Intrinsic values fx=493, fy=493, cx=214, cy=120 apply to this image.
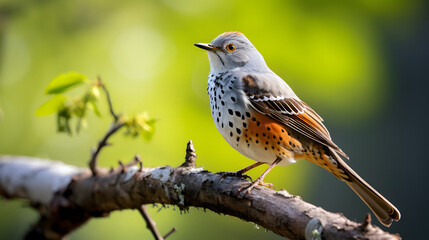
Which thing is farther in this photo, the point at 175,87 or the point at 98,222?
the point at 98,222

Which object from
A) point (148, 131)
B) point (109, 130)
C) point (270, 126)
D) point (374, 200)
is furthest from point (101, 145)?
point (374, 200)

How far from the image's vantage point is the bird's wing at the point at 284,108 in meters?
3.57

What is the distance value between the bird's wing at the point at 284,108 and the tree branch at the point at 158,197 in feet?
2.54

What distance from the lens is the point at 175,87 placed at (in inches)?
199

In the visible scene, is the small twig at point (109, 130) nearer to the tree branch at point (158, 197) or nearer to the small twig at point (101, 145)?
the small twig at point (101, 145)

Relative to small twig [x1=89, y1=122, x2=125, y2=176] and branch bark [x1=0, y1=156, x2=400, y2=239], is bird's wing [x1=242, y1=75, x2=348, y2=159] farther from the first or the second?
small twig [x1=89, y1=122, x2=125, y2=176]

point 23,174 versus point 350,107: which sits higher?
point 350,107

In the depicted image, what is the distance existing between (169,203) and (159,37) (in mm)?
2391

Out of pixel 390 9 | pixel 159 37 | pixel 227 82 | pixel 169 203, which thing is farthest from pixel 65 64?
pixel 390 9

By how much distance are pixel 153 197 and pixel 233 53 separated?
1.35 m

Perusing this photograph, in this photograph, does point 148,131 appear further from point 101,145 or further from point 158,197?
point 158,197

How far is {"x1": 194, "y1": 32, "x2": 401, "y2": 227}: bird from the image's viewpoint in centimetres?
345

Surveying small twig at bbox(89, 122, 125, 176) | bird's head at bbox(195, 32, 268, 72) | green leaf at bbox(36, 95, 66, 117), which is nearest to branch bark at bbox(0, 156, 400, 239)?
small twig at bbox(89, 122, 125, 176)

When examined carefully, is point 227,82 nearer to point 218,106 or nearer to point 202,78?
point 218,106
